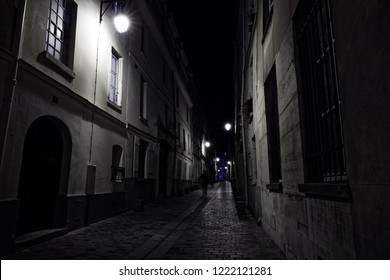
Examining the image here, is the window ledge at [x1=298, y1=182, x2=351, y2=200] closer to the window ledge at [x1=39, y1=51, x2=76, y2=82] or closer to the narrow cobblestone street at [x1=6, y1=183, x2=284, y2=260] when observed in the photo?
the narrow cobblestone street at [x1=6, y1=183, x2=284, y2=260]

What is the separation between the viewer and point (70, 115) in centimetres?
778

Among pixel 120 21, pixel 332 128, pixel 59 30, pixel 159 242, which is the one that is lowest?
pixel 159 242

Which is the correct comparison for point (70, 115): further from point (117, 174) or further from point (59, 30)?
point (117, 174)

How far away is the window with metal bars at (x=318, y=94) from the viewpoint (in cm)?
325

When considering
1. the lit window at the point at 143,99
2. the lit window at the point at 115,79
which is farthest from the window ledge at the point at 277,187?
the lit window at the point at 143,99

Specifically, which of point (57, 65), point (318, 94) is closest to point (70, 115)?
point (57, 65)

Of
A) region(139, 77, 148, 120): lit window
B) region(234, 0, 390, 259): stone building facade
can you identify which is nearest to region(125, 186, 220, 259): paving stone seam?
region(234, 0, 390, 259): stone building facade

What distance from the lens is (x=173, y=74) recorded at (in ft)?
77.0

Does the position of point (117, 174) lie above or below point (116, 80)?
below

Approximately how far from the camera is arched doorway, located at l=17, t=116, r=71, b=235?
7.12m

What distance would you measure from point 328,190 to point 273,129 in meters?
3.78

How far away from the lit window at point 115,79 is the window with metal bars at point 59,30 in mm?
3150

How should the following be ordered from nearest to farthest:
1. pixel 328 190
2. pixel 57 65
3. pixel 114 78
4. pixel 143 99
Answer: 1. pixel 328 190
2. pixel 57 65
3. pixel 114 78
4. pixel 143 99
